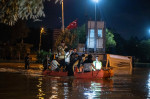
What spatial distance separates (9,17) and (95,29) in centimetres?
2671

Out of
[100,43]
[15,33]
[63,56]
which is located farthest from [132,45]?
[63,56]

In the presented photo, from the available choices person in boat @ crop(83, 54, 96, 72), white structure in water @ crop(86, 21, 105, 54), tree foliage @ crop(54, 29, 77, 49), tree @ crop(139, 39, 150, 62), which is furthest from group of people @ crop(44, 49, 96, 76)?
tree @ crop(139, 39, 150, 62)

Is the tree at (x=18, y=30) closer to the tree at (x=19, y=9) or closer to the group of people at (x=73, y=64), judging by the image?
the group of people at (x=73, y=64)

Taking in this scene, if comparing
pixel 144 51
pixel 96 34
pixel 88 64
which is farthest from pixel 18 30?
pixel 88 64

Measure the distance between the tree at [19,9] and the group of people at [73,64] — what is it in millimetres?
9107

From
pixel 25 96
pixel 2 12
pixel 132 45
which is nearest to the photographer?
pixel 2 12

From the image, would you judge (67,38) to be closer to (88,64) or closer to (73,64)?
(73,64)

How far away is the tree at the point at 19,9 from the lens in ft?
36.5

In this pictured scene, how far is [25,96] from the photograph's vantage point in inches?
491

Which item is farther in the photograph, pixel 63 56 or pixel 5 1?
pixel 63 56

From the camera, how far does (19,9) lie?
11.4 m

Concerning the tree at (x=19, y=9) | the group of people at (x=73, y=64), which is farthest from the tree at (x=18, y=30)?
the tree at (x=19, y=9)

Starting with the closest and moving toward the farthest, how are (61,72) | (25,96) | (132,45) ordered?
(25,96)
(61,72)
(132,45)

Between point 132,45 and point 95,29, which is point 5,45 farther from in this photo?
point 132,45
